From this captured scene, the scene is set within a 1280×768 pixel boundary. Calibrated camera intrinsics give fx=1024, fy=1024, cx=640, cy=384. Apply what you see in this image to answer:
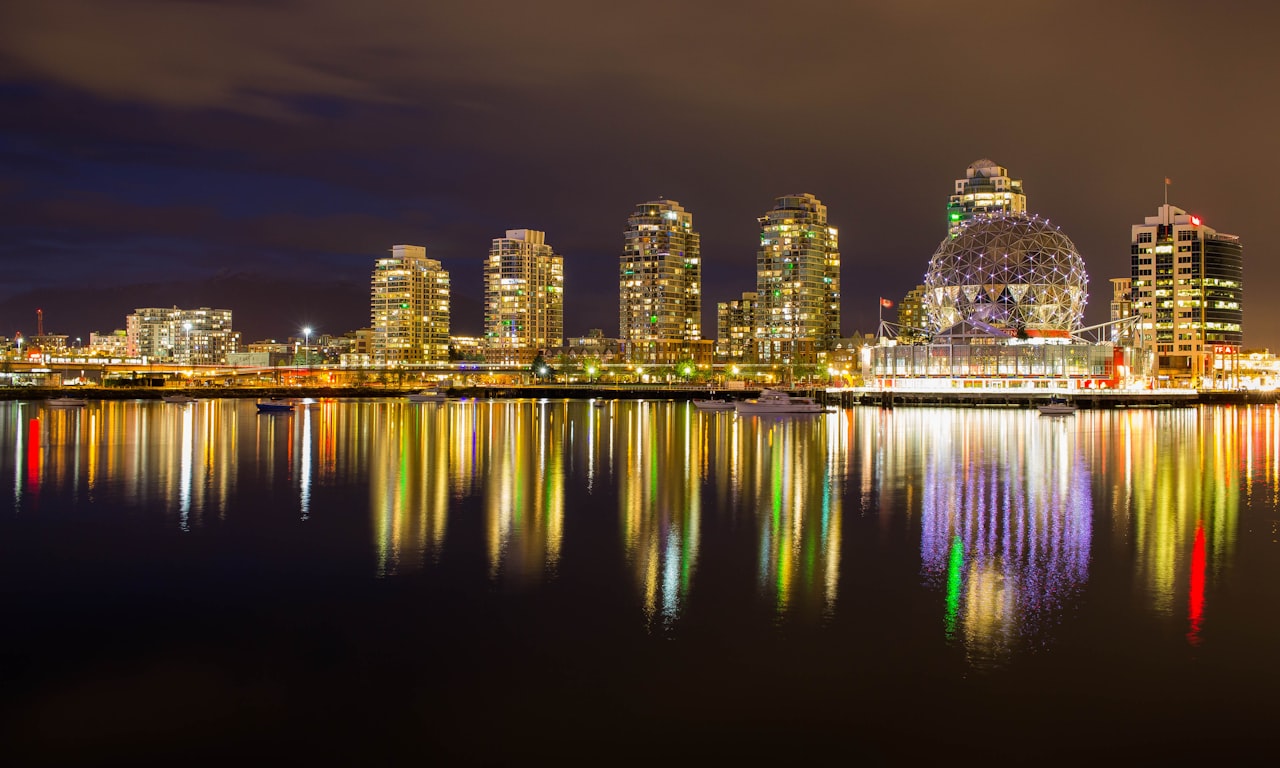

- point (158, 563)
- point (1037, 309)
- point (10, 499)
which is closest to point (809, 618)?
point (158, 563)

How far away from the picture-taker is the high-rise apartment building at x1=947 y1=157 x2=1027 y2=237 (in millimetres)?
179625

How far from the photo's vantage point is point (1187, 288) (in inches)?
6299

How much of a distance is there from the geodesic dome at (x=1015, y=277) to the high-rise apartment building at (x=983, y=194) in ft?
245

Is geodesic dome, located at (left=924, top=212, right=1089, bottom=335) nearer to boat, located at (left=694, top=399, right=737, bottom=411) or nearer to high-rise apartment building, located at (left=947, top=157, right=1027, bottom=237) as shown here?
boat, located at (left=694, top=399, right=737, bottom=411)

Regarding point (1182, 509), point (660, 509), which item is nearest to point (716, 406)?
point (1182, 509)

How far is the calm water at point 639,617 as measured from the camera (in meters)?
10.6

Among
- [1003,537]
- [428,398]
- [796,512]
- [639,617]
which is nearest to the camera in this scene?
[639,617]

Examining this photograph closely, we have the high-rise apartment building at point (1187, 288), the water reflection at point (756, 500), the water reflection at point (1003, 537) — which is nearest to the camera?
the water reflection at point (1003, 537)

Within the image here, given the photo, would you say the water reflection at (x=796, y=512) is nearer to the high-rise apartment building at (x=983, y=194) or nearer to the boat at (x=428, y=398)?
the boat at (x=428, y=398)

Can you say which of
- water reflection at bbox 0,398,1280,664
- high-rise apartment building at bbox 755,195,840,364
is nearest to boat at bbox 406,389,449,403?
water reflection at bbox 0,398,1280,664

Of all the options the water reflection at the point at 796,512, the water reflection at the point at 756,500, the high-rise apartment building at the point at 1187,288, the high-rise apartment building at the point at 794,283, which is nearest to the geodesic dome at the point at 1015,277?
the water reflection at the point at 756,500

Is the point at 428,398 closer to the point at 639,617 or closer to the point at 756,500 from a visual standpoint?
the point at 756,500

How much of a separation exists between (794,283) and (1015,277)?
91.5m

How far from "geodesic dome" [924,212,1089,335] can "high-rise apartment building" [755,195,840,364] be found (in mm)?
84305
